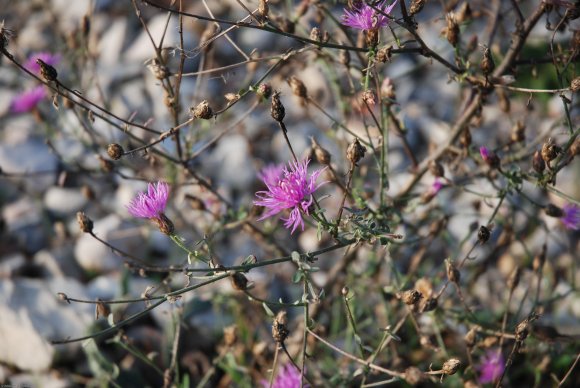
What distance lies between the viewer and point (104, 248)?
104 inches

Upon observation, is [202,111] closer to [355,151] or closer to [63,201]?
[355,151]

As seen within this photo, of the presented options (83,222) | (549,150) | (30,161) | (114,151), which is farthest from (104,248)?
(549,150)

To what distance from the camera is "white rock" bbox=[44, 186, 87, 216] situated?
288cm

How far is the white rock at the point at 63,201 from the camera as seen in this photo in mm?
2885

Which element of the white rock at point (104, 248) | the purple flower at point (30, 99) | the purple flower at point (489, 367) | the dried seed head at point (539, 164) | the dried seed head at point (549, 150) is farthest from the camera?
the white rock at point (104, 248)

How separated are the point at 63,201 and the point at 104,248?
0.40 meters

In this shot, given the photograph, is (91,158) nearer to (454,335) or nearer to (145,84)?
(145,84)

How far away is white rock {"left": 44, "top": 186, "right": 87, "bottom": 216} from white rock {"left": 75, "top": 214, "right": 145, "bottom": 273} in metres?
0.22

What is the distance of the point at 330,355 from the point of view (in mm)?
2057

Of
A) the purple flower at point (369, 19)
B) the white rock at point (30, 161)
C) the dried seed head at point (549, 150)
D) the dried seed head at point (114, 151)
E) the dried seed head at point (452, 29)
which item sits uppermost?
the white rock at point (30, 161)

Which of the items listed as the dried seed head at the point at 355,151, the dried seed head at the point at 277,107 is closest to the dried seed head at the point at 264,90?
the dried seed head at the point at 277,107

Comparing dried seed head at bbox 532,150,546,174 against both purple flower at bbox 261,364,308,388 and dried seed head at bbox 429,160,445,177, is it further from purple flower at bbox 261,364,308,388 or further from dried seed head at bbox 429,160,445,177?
purple flower at bbox 261,364,308,388

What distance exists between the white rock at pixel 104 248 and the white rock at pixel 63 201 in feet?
0.73

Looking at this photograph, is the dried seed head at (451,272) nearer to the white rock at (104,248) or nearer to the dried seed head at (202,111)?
the dried seed head at (202,111)
